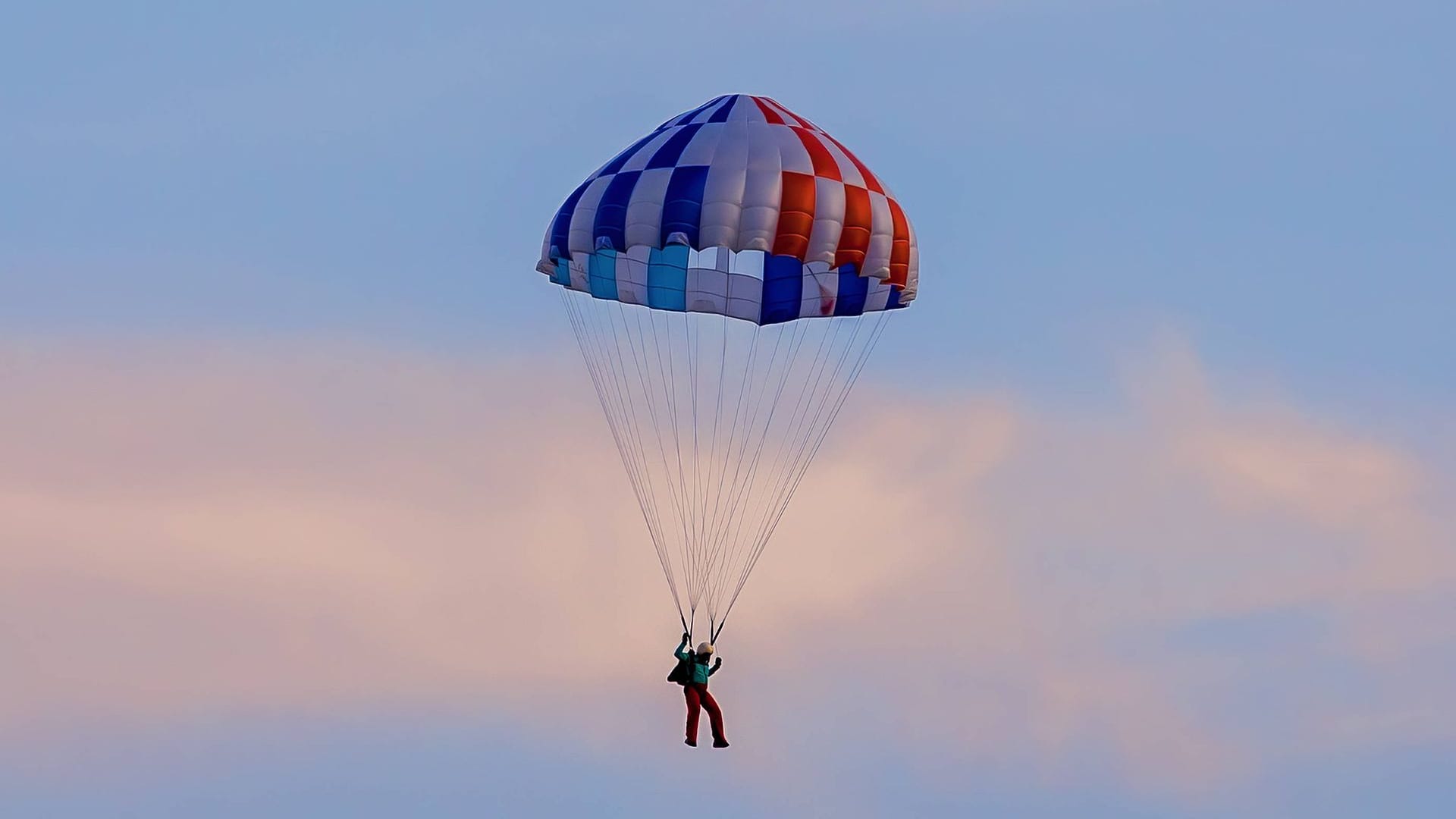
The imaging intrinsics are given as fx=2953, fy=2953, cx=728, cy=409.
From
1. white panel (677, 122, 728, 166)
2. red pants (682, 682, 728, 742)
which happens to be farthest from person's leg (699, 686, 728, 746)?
white panel (677, 122, 728, 166)

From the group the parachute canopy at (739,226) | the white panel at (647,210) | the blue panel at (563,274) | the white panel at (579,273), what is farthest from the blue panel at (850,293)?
the blue panel at (563,274)

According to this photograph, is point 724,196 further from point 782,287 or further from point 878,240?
point 878,240

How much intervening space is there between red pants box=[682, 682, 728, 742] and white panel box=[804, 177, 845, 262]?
6290 millimetres

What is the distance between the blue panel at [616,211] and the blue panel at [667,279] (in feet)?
3.94

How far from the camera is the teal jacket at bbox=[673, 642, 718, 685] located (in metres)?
40.7

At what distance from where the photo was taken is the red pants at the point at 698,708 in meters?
40.9

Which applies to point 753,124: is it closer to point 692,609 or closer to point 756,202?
point 756,202

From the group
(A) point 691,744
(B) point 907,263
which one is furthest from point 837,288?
(A) point 691,744

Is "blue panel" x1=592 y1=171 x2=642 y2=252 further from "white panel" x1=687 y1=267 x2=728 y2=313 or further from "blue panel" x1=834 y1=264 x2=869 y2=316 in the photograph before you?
"blue panel" x1=834 y1=264 x2=869 y2=316

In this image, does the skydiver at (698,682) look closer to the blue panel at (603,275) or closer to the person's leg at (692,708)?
the person's leg at (692,708)

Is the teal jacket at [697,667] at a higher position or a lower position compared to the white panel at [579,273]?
lower

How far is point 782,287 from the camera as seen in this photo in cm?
4294

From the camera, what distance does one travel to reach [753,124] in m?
43.0

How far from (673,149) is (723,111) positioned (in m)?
1.23
